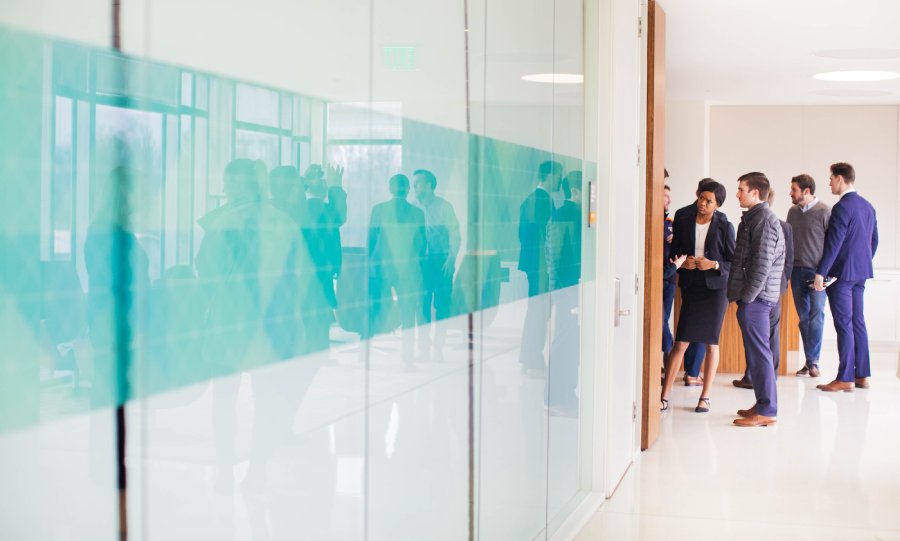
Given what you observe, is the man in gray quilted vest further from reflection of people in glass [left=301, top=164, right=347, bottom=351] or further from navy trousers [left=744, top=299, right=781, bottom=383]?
reflection of people in glass [left=301, top=164, right=347, bottom=351]

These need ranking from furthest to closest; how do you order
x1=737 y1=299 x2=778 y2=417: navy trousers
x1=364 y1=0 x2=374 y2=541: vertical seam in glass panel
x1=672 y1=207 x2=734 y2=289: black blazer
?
x1=672 y1=207 x2=734 y2=289: black blazer, x1=737 y1=299 x2=778 y2=417: navy trousers, x1=364 y1=0 x2=374 y2=541: vertical seam in glass panel

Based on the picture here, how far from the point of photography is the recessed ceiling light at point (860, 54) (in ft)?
28.8

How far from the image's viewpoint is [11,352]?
1.22 meters

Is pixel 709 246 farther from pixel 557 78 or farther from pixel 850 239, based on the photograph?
pixel 557 78

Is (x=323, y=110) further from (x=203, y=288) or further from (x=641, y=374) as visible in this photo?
(x=641, y=374)

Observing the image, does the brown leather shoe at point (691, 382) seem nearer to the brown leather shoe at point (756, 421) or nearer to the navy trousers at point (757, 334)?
the brown leather shoe at point (756, 421)

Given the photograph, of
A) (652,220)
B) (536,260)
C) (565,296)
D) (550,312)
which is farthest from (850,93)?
(536,260)

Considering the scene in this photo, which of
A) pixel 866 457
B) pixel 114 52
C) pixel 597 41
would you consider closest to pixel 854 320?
pixel 866 457

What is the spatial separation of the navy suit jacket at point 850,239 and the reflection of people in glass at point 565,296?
17.1ft

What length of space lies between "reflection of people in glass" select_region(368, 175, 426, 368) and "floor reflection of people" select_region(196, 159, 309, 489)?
1.33 ft

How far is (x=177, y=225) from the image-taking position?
1.52 m

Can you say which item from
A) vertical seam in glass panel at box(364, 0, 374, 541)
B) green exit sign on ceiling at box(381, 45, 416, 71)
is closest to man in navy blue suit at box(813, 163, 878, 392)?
green exit sign on ceiling at box(381, 45, 416, 71)

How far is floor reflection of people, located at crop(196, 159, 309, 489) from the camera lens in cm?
166

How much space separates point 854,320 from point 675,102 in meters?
4.35
